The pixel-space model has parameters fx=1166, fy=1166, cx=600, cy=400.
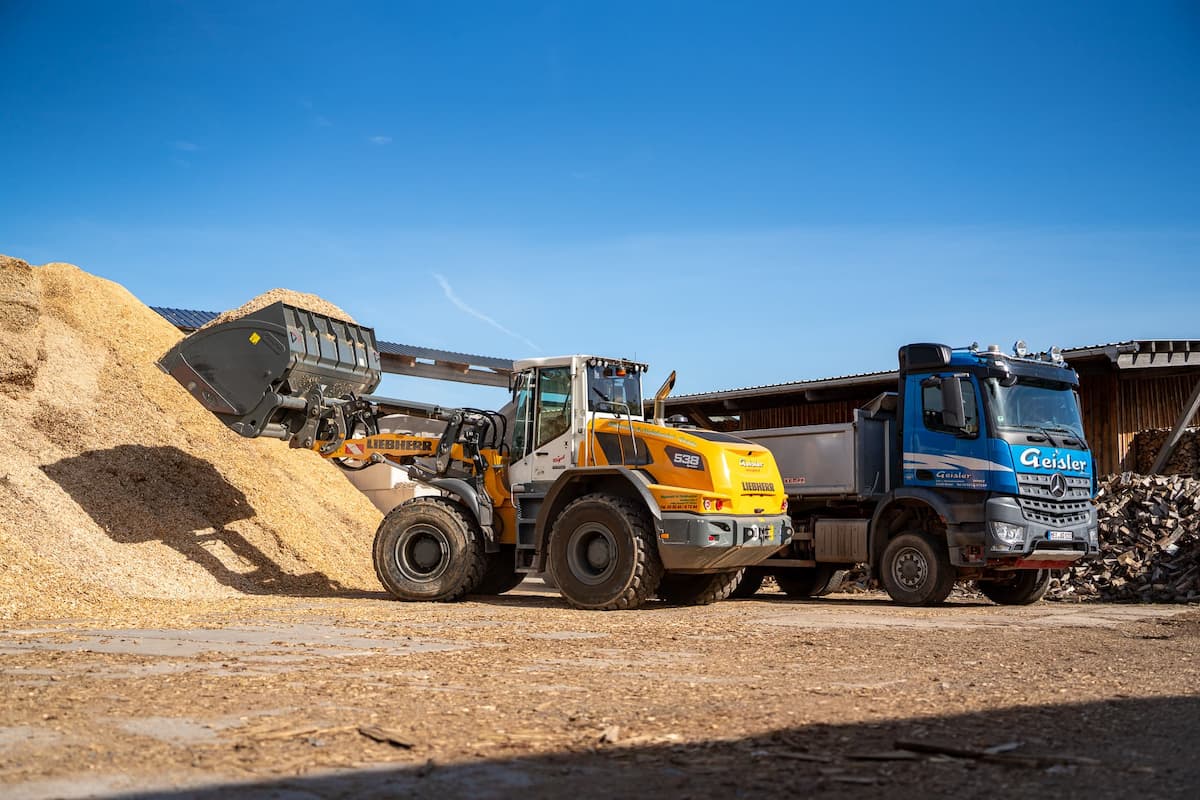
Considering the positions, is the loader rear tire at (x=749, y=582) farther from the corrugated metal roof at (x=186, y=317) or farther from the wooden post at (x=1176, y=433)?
the corrugated metal roof at (x=186, y=317)

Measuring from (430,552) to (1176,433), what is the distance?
12.7 metres

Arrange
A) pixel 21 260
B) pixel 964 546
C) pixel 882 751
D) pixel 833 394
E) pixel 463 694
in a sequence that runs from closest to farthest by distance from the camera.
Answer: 1. pixel 882 751
2. pixel 463 694
3. pixel 964 546
4. pixel 21 260
5. pixel 833 394

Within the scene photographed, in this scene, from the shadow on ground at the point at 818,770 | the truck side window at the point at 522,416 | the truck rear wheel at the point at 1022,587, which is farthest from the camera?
the truck rear wheel at the point at 1022,587

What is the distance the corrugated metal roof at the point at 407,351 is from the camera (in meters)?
25.7

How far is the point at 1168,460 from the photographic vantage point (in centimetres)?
2005

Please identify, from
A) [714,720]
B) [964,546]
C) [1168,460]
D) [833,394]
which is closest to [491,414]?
[964,546]

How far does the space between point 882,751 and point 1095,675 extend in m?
3.64

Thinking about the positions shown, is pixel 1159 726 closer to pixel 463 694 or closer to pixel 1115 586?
pixel 463 694

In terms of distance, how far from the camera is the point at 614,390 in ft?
50.1

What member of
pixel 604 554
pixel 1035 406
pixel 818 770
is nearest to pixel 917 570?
pixel 1035 406

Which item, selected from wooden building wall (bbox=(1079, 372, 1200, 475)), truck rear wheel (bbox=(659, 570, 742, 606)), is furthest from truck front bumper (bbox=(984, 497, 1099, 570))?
wooden building wall (bbox=(1079, 372, 1200, 475))

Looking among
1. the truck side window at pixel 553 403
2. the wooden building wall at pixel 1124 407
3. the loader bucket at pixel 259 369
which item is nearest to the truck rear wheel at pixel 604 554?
the truck side window at pixel 553 403

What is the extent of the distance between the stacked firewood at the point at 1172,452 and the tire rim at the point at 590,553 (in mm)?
11139

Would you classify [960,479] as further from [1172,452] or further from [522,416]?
[1172,452]
